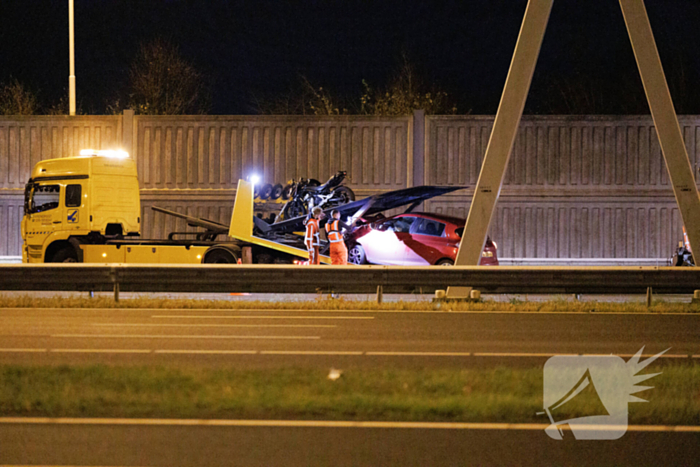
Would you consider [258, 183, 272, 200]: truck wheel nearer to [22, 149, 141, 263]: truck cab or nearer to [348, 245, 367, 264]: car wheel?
[22, 149, 141, 263]: truck cab

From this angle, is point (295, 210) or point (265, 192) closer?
point (295, 210)

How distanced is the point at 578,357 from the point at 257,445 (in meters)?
4.71

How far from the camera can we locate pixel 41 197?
20.2m

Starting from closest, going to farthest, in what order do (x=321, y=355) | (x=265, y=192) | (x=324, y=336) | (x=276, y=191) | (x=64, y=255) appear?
(x=321, y=355), (x=324, y=336), (x=64, y=255), (x=276, y=191), (x=265, y=192)

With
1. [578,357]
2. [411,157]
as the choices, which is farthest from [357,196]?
[578,357]

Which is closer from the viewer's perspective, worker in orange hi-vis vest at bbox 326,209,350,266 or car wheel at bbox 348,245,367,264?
worker in orange hi-vis vest at bbox 326,209,350,266

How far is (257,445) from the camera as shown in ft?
17.4

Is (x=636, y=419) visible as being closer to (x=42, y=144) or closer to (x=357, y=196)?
(x=357, y=196)

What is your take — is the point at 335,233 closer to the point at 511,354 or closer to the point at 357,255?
the point at 357,255

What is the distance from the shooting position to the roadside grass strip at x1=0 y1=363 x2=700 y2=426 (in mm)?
6164

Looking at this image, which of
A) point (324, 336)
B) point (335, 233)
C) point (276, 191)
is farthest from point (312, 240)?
point (276, 191)

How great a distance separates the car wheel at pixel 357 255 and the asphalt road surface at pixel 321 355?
14.3ft

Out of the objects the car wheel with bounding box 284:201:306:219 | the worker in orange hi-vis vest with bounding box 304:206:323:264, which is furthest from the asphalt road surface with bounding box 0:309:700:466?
the car wheel with bounding box 284:201:306:219

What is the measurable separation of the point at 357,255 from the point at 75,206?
7064 millimetres
